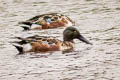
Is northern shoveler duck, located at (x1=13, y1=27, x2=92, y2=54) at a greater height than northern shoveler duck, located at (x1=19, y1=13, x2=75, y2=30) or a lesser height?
greater

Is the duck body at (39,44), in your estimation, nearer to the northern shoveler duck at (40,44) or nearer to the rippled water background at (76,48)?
the northern shoveler duck at (40,44)

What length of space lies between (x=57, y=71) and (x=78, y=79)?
0.94 m

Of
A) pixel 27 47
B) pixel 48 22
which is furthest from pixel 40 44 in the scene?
pixel 48 22

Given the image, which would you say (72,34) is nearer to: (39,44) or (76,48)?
(76,48)

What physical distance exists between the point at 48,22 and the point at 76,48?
4.16m

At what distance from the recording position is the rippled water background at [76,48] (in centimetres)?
1405

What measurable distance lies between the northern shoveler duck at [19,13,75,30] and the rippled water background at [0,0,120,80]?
1.32 feet

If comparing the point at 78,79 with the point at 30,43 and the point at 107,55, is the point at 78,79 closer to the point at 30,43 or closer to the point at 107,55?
the point at 107,55

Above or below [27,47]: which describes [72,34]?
above

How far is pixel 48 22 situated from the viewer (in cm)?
2112

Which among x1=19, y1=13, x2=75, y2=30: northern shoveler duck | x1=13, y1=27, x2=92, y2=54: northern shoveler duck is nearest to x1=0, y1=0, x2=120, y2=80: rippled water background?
x1=13, y1=27, x2=92, y2=54: northern shoveler duck

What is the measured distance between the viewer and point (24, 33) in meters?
19.9

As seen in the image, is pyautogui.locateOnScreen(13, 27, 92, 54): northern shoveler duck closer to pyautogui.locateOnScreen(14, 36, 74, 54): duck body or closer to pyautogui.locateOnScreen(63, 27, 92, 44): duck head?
pyautogui.locateOnScreen(14, 36, 74, 54): duck body

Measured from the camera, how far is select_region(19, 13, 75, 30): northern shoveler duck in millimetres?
20703
